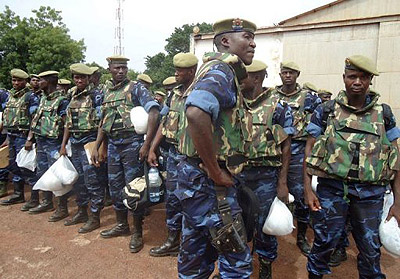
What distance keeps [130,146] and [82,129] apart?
89cm

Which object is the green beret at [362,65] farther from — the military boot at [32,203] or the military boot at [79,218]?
the military boot at [32,203]

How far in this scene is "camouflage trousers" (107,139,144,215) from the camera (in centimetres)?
407

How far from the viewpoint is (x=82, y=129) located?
14.7 feet

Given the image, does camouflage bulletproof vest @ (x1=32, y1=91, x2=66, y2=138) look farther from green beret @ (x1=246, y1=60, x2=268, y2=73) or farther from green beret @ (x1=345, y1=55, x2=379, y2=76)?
green beret @ (x1=345, y1=55, x2=379, y2=76)

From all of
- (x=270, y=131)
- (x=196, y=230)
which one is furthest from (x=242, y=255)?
(x=270, y=131)

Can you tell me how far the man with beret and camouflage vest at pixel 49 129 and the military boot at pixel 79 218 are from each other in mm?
301

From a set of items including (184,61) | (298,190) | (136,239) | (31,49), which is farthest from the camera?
(31,49)

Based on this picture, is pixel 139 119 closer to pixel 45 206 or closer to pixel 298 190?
pixel 298 190

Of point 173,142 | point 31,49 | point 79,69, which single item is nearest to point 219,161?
point 173,142

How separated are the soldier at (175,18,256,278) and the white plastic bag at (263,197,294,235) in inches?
35.3

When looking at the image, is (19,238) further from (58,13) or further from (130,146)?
(58,13)

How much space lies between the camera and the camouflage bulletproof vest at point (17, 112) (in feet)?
18.0

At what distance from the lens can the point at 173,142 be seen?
3689mm

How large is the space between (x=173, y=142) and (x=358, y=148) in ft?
6.29
